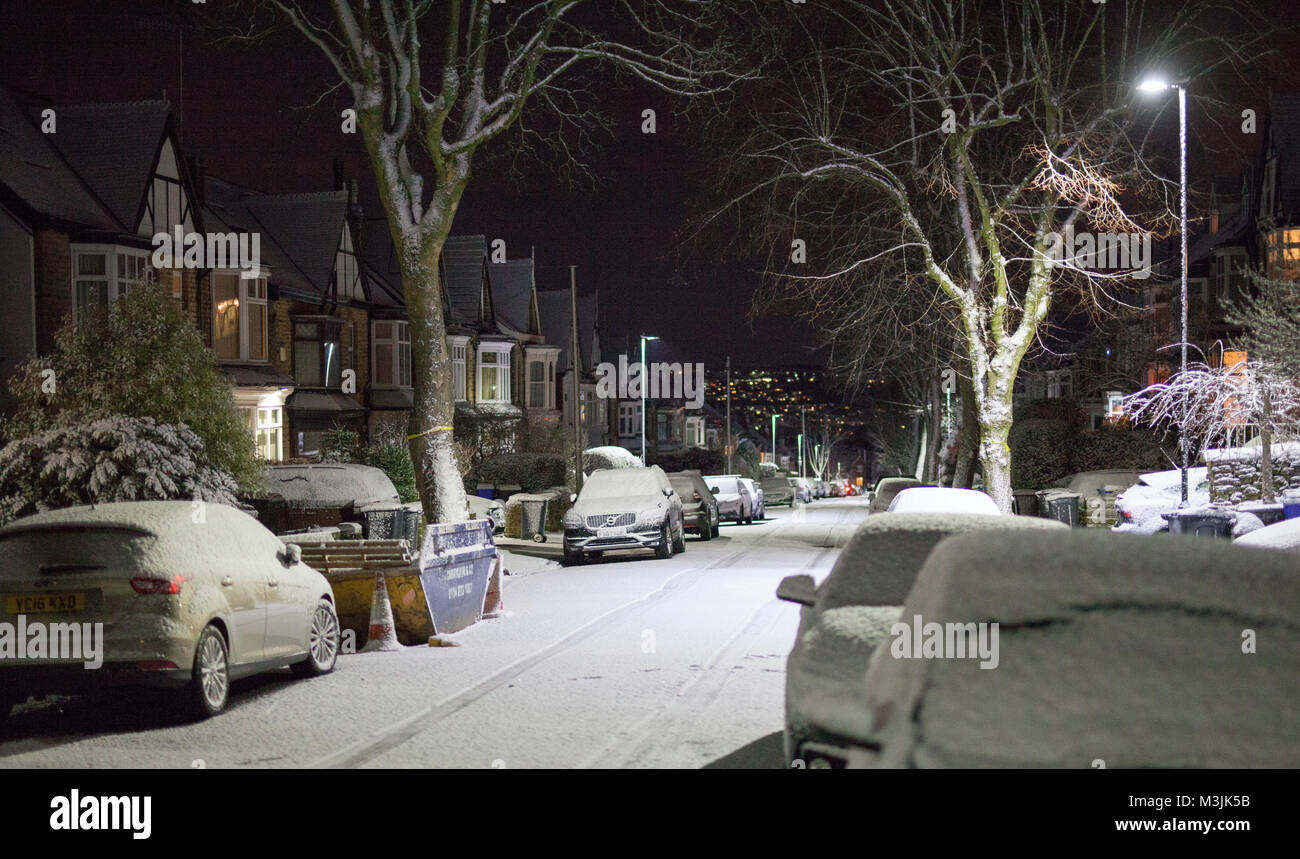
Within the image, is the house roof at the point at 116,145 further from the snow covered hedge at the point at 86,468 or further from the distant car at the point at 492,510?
the snow covered hedge at the point at 86,468

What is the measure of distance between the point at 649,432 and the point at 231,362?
6640 centimetres

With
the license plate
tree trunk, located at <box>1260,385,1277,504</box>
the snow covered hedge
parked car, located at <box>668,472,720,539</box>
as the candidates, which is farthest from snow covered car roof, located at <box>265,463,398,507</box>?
tree trunk, located at <box>1260,385,1277,504</box>

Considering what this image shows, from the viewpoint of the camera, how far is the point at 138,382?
1839 centimetres

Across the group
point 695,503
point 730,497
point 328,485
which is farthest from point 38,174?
point 730,497

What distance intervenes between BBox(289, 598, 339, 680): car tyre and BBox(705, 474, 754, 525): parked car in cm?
2988

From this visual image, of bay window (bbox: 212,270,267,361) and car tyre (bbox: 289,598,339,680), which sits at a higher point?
bay window (bbox: 212,270,267,361)

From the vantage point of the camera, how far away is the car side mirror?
6983 mm

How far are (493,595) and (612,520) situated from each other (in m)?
7.98

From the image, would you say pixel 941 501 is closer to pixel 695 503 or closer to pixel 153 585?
pixel 153 585

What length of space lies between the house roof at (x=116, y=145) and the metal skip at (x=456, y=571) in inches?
746

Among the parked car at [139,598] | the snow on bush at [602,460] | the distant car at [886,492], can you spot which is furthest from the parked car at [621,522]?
the snow on bush at [602,460]

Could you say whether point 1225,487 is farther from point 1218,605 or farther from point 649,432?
point 649,432

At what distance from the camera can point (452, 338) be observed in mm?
50250

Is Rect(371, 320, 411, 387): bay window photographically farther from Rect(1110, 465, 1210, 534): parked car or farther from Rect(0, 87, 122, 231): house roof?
Rect(1110, 465, 1210, 534): parked car
